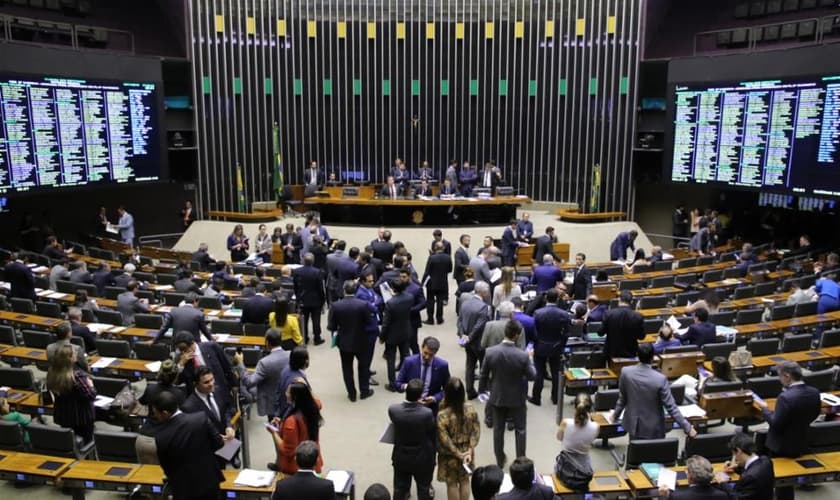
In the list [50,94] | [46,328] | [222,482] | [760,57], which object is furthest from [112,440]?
[760,57]

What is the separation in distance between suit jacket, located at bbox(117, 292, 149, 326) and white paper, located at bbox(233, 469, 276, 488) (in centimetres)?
465

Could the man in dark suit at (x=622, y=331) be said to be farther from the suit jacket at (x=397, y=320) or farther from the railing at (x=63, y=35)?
the railing at (x=63, y=35)

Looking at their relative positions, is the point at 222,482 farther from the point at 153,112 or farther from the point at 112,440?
the point at 153,112

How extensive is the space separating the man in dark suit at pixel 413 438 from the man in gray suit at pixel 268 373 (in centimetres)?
148

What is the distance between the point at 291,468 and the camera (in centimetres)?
470

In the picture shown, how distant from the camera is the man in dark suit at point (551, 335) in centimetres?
729

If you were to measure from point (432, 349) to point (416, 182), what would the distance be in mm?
12289

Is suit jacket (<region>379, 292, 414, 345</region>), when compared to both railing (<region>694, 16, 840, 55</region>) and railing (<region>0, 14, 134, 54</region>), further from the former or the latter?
railing (<region>694, 16, 840, 55</region>)

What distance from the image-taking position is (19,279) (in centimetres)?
995

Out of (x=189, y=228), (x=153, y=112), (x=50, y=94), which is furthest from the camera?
(x=189, y=228)

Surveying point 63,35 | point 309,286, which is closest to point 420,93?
point 63,35

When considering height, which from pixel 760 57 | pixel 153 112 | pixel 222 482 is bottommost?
pixel 222 482

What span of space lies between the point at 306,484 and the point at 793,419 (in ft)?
12.4

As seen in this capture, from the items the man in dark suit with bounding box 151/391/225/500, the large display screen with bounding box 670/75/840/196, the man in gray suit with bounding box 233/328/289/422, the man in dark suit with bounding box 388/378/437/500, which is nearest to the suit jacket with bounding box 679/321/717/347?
the man in dark suit with bounding box 388/378/437/500
